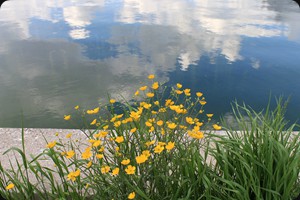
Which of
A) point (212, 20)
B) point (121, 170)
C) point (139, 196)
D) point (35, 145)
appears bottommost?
point (212, 20)

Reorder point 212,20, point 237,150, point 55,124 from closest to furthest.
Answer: point 237,150
point 55,124
point 212,20

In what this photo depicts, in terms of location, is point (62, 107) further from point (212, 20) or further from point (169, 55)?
point (212, 20)

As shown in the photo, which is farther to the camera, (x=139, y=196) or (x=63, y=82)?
(x=63, y=82)

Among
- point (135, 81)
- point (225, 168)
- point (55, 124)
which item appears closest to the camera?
point (225, 168)

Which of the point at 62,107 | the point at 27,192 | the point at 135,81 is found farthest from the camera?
the point at 135,81

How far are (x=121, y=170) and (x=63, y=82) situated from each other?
153 inches

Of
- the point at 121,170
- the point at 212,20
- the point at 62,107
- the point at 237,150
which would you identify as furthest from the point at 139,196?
the point at 212,20

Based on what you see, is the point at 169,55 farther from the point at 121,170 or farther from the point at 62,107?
the point at 121,170

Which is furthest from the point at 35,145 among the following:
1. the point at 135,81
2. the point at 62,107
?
the point at 135,81

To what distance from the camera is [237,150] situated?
1.67m

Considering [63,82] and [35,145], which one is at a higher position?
[35,145]

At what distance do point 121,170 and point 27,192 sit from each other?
0.59 m

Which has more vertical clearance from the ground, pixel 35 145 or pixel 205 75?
pixel 35 145

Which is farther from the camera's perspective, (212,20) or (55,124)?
(212,20)
